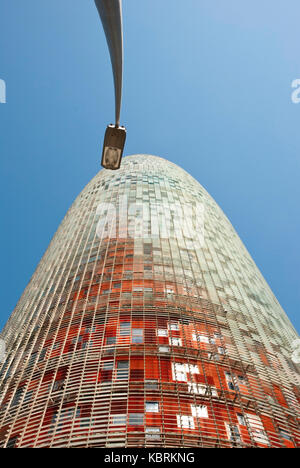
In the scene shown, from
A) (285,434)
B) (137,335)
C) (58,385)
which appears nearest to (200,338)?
(137,335)

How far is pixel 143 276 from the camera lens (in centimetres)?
3072

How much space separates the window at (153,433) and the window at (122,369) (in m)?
3.69

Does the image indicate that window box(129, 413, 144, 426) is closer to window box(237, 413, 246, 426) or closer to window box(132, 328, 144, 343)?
window box(237, 413, 246, 426)

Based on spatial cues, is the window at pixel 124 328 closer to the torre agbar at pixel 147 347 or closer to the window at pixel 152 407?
the torre agbar at pixel 147 347

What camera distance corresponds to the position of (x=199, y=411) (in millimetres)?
19891

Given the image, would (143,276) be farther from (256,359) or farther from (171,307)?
(256,359)

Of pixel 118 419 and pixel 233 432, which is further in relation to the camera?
pixel 233 432

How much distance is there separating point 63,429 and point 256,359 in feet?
41.9

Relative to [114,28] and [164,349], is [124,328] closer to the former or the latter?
[164,349]

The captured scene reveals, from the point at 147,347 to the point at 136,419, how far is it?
5152 mm

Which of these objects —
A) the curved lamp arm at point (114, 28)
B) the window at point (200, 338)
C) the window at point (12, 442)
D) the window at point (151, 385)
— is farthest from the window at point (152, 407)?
the curved lamp arm at point (114, 28)

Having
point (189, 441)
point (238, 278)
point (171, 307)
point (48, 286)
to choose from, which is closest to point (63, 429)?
point (189, 441)

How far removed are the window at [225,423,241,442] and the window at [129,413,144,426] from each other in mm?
4167

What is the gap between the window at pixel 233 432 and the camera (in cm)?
1877
